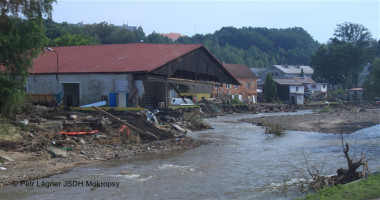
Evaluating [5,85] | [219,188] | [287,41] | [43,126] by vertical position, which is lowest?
[219,188]

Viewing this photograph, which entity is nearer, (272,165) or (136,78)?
(272,165)

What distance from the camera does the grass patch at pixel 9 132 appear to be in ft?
53.7

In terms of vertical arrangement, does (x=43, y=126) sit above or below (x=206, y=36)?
below

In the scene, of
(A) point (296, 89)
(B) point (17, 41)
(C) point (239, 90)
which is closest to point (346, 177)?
(B) point (17, 41)

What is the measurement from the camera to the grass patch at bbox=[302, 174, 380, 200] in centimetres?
863

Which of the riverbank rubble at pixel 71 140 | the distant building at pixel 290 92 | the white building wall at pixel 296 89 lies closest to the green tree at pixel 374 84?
the riverbank rubble at pixel 71 140

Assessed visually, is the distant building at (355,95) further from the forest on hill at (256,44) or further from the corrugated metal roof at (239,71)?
the forest on hill at (256,44)

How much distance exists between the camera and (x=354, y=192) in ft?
29.3

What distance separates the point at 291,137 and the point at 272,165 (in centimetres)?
1042

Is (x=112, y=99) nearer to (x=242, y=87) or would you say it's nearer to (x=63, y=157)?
(x=63, y=157)

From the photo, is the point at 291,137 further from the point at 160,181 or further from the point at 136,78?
the point at 160,181

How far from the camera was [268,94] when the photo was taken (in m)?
65.5

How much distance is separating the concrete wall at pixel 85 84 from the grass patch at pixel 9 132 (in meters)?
9.59

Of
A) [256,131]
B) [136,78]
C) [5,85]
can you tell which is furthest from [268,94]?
[5,85]
